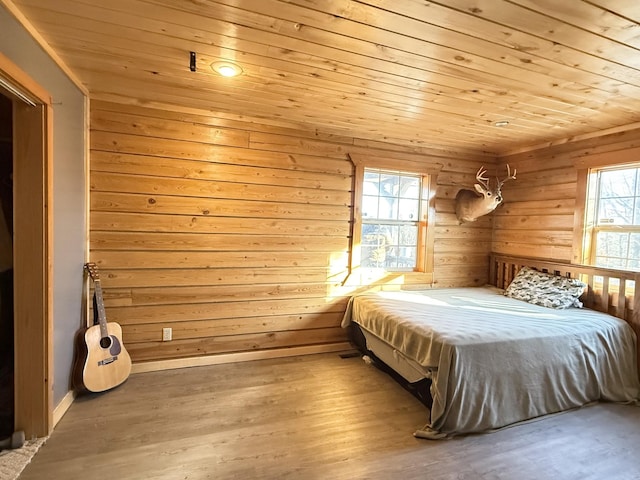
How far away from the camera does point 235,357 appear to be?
328 centimetres

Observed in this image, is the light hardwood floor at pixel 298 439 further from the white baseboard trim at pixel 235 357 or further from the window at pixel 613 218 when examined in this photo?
the window at pixel 613 218

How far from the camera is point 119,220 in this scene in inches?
113

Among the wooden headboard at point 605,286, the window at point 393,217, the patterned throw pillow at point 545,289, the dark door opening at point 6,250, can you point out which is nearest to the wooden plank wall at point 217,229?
the window at point 393,217

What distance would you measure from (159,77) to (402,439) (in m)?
2.77

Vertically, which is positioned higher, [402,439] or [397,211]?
[397,211]

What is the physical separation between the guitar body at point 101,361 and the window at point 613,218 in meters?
4.17

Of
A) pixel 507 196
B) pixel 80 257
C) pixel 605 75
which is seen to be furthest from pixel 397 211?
pixel 80 257

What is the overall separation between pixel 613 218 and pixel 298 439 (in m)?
3.26

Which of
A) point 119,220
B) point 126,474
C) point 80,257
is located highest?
point 119,220

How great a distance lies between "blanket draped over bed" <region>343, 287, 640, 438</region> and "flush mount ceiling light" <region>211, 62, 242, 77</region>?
2.10 metres

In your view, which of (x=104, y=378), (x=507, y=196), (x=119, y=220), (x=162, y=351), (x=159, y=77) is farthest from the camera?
(x=507, y=196)

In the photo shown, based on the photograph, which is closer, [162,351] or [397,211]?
[162,351]

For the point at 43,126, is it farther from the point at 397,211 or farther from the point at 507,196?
the point at 507,196

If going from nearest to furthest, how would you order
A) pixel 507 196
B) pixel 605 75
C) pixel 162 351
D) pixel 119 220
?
pixel 605 75, pixel 119 220, pixel 162 351, pixel 507 196
